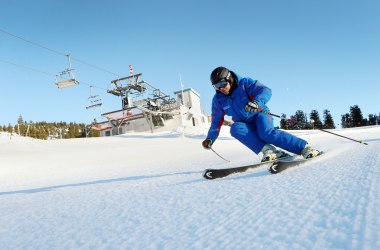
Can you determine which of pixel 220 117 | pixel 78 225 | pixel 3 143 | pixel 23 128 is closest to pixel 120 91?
pixel 3 143

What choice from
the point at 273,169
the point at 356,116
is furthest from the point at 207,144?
the point at 356,116

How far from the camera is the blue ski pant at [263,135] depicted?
3605mm

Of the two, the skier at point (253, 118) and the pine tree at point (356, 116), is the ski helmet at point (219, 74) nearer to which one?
the skier at point (253, 118)

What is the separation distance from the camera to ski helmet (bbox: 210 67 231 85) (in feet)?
12.5

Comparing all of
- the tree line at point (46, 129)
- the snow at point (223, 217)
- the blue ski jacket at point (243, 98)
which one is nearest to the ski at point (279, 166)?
the snow at point (223, 217)

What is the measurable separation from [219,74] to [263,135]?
3.07ft

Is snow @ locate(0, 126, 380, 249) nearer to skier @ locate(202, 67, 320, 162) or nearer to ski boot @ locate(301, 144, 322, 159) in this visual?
ski boot @ locate(301, 144, 322, 159)

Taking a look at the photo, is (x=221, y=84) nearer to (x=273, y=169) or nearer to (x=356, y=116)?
(x=273, y=169)

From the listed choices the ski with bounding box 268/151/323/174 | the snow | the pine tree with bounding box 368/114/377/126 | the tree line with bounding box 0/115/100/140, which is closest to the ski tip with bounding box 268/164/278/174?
the ski with bounding box 268/151/323/174

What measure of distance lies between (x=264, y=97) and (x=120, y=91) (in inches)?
1249

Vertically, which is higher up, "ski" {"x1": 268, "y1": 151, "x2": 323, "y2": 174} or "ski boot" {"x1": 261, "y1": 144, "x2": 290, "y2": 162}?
"ski boot" {"x1": 261, "y1": 144, "x2": 290, "y2": 162}

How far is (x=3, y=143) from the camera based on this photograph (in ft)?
50.0

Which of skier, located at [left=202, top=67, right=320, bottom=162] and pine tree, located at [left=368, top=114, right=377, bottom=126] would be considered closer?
skier, located at [left=202, top=67, right=320, bottom=162]

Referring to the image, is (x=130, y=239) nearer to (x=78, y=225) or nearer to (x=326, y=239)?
(x=78, y=225)
